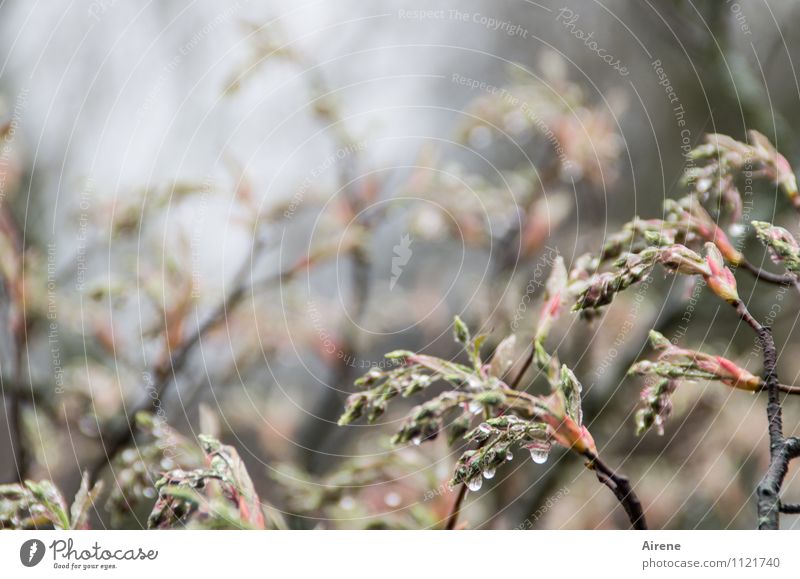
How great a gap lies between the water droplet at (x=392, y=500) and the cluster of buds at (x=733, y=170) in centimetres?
30

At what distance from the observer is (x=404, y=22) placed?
574mm

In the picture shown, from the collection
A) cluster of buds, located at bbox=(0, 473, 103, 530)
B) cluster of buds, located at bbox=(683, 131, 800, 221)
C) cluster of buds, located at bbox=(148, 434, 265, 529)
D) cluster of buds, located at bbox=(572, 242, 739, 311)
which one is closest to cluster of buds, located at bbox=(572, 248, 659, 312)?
cluster of buds, located at bbox=(572, 242, 739, 311)

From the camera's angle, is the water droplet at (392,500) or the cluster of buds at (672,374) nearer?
Answer: the cluster of buds at (672,374)

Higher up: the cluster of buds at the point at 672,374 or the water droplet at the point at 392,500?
the cluster of buds at the point at 672,374

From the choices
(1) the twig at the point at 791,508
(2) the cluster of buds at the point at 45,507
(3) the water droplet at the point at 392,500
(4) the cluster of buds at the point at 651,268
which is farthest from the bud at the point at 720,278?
(2) the cluster of buds at the point at 45,507

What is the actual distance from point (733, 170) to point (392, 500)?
0.33 metres

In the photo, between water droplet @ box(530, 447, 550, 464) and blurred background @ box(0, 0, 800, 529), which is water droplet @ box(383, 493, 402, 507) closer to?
blurred background @ box(0, 0, 800, 529)

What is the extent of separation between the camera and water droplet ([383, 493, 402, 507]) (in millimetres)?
493

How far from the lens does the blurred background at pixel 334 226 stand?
51 cm

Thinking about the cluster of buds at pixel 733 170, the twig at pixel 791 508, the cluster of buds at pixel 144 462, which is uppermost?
the cluster of buds at pixel 733 170

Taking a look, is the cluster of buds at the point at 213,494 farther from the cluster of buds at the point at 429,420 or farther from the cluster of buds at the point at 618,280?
the cluster of buds at the point at 618,280

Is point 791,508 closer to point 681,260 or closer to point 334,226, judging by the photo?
point 681,260

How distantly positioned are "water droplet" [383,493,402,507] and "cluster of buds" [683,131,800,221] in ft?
0.98

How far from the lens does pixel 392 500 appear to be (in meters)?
0.49
